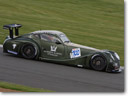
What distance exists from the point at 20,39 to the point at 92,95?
504cm

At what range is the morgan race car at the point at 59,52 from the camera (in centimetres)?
1362

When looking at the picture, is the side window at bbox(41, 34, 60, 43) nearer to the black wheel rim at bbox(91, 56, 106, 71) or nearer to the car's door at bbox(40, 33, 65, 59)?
the car's door at bbox(40, 33, 65, 59)

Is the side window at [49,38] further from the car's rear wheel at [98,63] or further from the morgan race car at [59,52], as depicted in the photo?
the car's rear wheel at [98,63]

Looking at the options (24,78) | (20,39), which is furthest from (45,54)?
(24,78)

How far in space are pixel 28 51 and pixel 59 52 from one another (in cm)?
133

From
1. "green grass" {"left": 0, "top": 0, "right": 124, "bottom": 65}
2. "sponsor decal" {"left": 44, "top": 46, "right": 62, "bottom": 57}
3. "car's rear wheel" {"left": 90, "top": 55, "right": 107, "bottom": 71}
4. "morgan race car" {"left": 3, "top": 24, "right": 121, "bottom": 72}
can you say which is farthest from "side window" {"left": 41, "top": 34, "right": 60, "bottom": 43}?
"green grass" {"left": 0, "top": 0, "right": 124, "bottom": 65}

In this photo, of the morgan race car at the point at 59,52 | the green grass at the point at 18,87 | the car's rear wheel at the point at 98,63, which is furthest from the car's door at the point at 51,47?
the green grass at the point at 18,87

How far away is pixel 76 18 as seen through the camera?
26141 millimetres

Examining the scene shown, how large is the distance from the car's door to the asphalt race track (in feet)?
1.24

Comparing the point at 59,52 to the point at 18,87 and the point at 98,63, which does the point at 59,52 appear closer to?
the point at 98,63

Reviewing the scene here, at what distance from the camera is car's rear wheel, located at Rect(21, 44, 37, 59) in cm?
1434

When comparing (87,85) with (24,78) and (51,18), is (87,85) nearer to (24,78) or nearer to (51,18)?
(24,78)

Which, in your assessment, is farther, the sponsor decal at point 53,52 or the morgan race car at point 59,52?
the sponsor decal at point 53,52

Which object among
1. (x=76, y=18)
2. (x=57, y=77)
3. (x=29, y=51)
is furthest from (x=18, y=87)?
(x=76, y=18)
